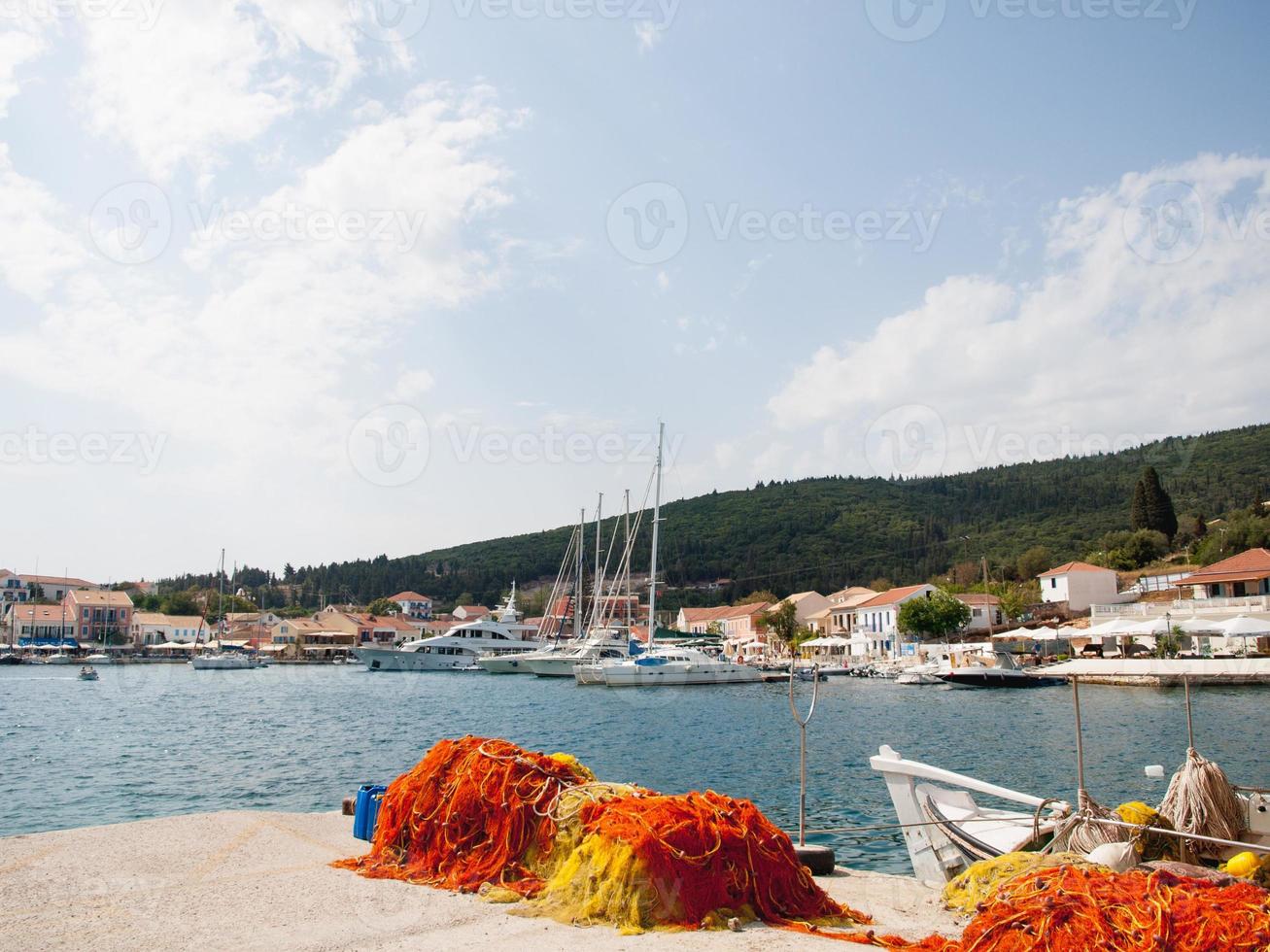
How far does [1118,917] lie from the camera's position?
227 inches

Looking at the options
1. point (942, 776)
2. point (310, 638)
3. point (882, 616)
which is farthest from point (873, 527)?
point (942, 776)

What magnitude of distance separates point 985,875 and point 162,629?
435 feet

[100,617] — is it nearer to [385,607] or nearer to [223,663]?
[223,663]

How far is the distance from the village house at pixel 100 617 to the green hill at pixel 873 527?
5275 centimetres

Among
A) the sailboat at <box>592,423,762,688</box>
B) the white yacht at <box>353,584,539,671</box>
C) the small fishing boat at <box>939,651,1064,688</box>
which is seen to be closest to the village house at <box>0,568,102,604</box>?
the white yacht at <box>353,584,539,671</box>

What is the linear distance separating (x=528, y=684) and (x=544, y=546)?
110m

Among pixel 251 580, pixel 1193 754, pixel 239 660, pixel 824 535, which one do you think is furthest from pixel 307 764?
pixel 251 580

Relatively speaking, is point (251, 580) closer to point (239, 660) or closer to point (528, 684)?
point (239, 660)

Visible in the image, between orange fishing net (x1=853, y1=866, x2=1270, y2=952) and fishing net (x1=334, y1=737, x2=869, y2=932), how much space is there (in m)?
1.96

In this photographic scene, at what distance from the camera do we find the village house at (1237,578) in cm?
6075

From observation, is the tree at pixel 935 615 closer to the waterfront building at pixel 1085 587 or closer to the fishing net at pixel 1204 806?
the waterfront building at pixel 1085 587

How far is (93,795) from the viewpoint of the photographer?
63.0 ft

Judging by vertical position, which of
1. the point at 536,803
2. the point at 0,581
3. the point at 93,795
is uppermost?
the point at 0,581

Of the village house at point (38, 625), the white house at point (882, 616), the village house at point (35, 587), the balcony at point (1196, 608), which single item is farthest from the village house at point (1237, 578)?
the village house at point (35, 587)
